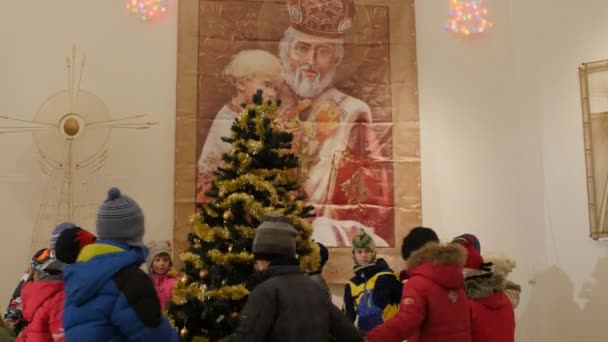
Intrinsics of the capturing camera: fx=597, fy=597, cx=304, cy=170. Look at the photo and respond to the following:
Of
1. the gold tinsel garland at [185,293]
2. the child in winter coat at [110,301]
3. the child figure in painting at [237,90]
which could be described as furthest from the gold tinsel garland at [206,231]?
the child figure in painting at [237,90]

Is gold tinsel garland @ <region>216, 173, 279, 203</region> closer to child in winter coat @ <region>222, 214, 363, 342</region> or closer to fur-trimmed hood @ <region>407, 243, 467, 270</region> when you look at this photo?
child in winter coat @ <region>222, 214, 363, 342</region>

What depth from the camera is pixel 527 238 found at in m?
5.24

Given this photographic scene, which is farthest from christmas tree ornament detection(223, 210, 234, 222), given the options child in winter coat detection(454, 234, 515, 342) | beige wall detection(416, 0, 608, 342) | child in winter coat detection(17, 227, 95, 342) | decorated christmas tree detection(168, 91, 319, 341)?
beige wall detection(416, 0, 608, 342)

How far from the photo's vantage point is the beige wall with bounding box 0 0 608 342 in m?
4.88

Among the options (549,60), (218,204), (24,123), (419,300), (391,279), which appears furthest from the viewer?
(549,60)

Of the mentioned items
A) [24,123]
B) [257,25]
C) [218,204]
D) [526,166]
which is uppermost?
[257,25]

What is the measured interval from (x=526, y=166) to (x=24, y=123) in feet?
14.1

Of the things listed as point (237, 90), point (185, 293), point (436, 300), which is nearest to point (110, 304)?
point (185, 293)

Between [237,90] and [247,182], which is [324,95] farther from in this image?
[247,182]

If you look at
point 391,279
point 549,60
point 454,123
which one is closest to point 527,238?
point 454,123

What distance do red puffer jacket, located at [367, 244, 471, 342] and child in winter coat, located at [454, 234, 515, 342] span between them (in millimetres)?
296

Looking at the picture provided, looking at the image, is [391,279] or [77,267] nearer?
[77,267]

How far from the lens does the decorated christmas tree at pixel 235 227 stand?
2861 millimetres

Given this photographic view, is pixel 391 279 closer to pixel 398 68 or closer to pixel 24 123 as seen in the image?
pixel 398 68
